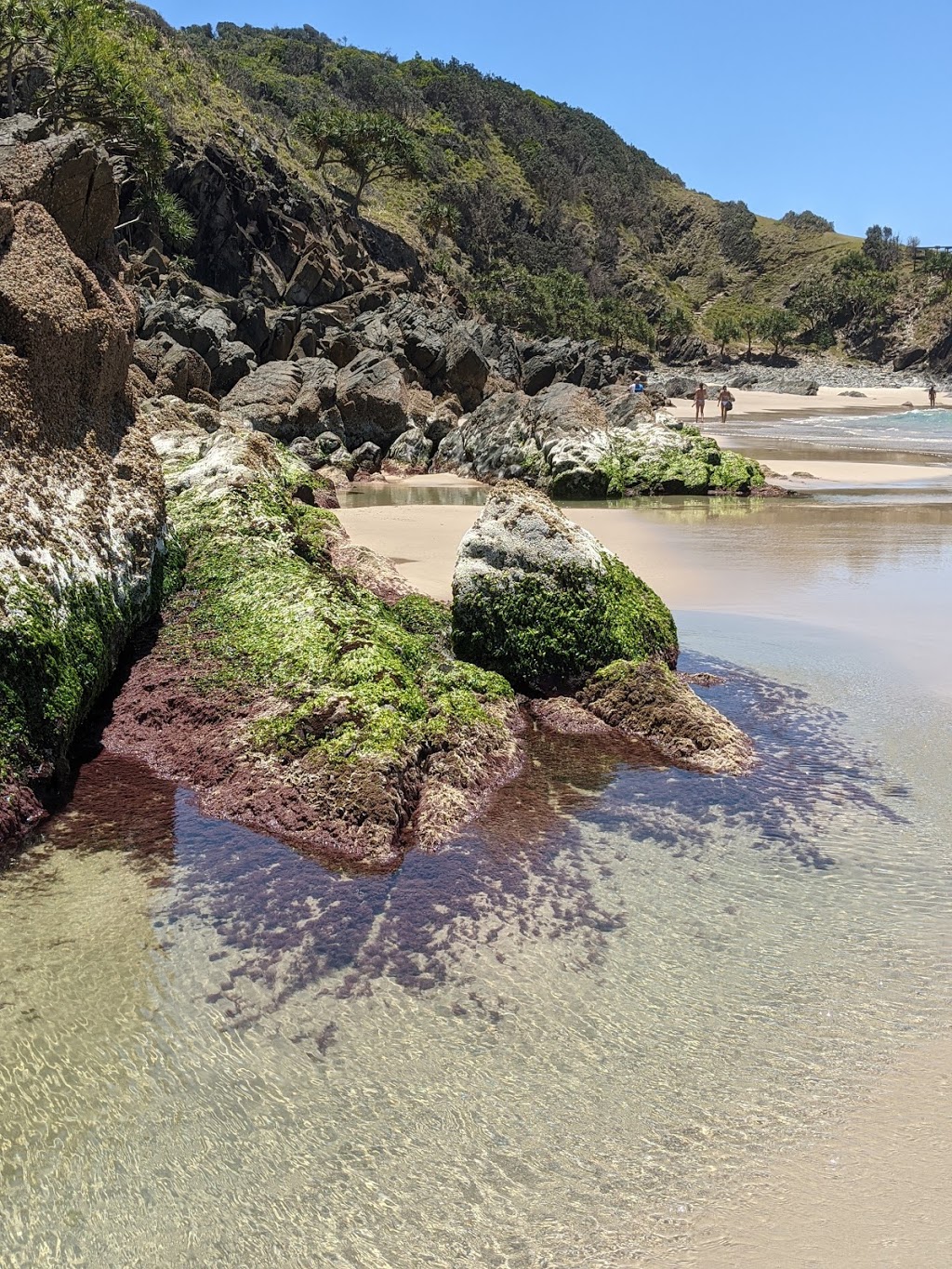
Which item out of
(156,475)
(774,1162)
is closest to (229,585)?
(156,475)

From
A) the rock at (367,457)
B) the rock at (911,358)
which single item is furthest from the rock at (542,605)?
the rock at (911,358)

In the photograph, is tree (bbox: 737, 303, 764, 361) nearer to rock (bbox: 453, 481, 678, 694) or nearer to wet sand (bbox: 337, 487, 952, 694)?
wet sand (bbox: 337, 487, 952, 694)

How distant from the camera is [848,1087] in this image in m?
3.99

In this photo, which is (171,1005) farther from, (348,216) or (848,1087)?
(348,216)

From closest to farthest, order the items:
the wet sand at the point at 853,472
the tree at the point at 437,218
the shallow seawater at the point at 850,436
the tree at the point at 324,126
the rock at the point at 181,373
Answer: the rock at the point at 181,373 < the wet sand at the point at 853,472 < the shallow seawater at the point at 850,436 < the tree at the point at 324,126 < the tree at the point at 437,218

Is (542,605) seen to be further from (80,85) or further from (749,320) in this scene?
(749,320)

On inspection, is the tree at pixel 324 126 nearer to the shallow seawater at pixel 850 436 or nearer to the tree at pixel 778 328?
the shallow seawater at pixel 850 436

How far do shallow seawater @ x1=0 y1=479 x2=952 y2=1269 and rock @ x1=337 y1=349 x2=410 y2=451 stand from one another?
24.6m

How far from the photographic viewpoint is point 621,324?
99562mm

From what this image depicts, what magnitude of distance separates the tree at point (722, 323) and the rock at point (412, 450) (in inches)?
3405

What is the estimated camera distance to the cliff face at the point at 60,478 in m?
6.21

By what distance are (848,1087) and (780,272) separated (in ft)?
476

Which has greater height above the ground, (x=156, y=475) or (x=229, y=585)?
(x=156, y=475)

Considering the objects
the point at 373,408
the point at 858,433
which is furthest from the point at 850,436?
the point at 373,408
